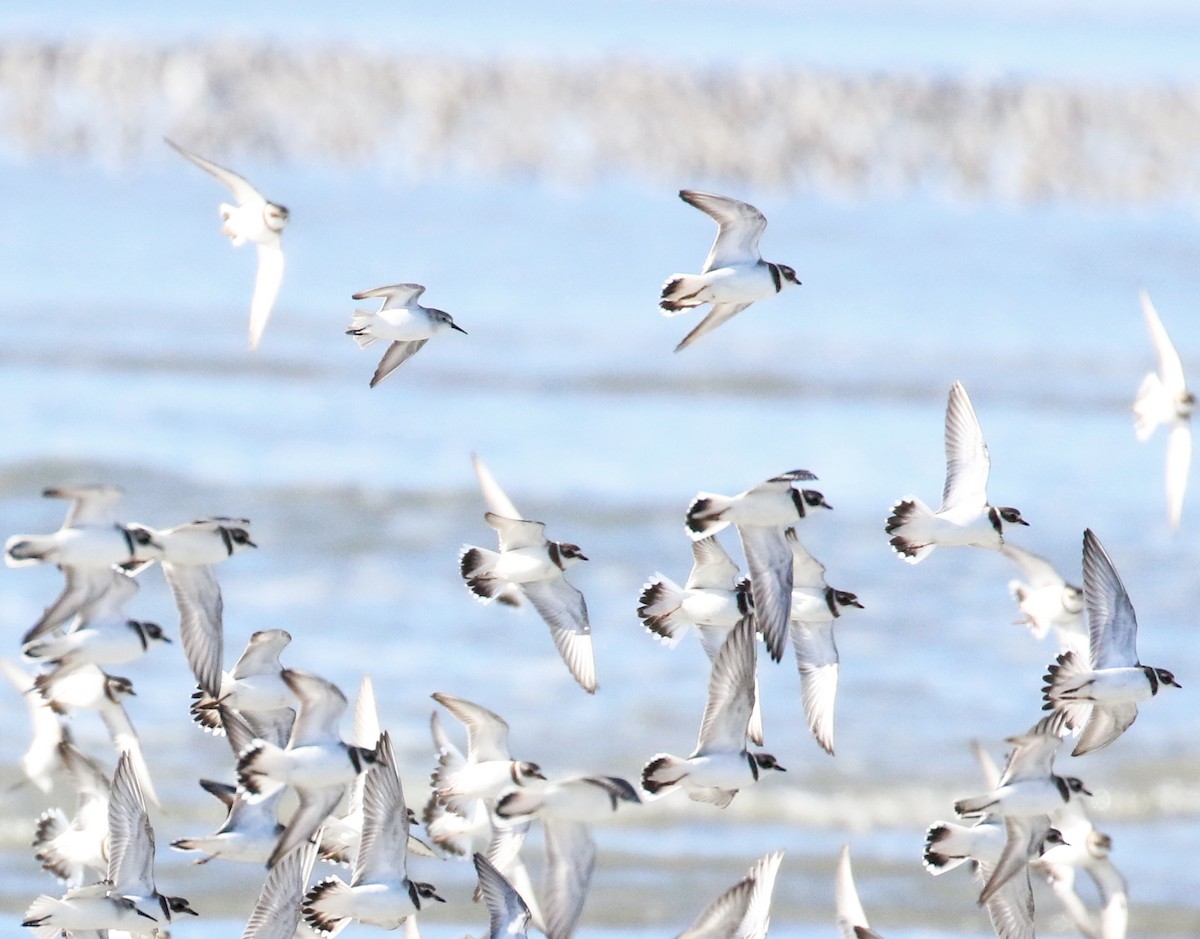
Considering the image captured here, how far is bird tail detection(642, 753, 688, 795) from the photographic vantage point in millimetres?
4980

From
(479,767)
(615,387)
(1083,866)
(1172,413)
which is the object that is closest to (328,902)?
(479,767)

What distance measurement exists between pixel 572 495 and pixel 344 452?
6.55 ft

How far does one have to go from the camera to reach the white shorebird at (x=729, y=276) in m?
5.58

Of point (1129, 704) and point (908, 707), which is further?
point (908, 707)

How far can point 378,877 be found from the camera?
4.92 m

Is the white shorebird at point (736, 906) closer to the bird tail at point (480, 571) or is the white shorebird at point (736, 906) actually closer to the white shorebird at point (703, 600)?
the white shorebird at point (703, 600)

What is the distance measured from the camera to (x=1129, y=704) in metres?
5.44

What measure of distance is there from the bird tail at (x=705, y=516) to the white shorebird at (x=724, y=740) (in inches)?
9.4

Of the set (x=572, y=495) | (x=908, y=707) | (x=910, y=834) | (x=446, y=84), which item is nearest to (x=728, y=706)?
(x=910, y=834)

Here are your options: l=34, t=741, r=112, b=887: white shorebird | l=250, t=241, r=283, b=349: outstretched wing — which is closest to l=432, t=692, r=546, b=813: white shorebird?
l=34, t=741, r=112, b=887: white shorebird

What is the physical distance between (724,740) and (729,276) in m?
1.25

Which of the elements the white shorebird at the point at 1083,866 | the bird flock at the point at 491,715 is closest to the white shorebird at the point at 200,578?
the bird flock at the point at 491,715

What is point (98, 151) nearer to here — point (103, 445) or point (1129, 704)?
point (103, 445)

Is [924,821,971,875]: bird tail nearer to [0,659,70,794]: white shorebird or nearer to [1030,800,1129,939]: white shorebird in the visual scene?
[1030,800,1129,939]: white shorebird
